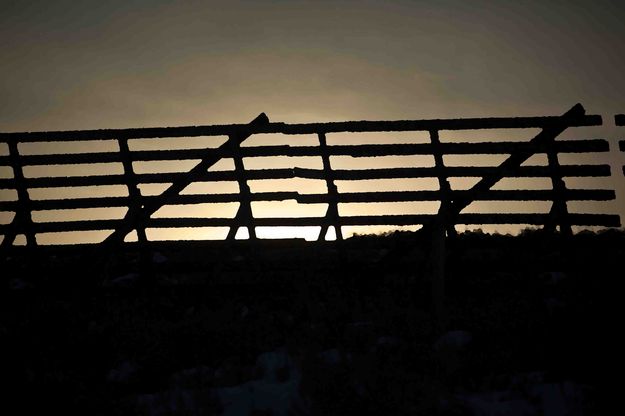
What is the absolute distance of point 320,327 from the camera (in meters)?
7.53

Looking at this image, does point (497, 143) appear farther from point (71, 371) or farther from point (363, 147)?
point (71, 371)

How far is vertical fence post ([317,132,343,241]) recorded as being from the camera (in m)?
8.91

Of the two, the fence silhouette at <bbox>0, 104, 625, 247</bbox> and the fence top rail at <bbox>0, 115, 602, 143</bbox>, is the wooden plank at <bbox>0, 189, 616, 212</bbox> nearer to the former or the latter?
the fence silhouette at <bbox>0, 104, 625, 247</bbox>

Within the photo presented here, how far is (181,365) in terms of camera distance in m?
6.89

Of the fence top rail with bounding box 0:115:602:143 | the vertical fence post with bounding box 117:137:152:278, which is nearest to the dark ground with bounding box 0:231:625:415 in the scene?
the vertical fence post with bounding box 117:137:152:278

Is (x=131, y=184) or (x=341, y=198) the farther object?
(x=131, y=184)

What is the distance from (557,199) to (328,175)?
3147mm

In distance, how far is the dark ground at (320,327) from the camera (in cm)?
577

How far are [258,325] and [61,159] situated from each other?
4.23 meters

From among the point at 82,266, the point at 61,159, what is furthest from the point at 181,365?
the point at 61,159

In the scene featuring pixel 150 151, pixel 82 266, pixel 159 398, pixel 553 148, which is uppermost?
pixel 150 151

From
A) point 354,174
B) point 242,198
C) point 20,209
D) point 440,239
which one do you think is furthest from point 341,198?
point 20,209

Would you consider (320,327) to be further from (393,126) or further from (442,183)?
(393,126)

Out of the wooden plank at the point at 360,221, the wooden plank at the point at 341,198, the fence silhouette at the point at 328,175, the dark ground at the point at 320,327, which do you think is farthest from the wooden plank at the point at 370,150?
Answer: the dark ground at the point at 320,327
